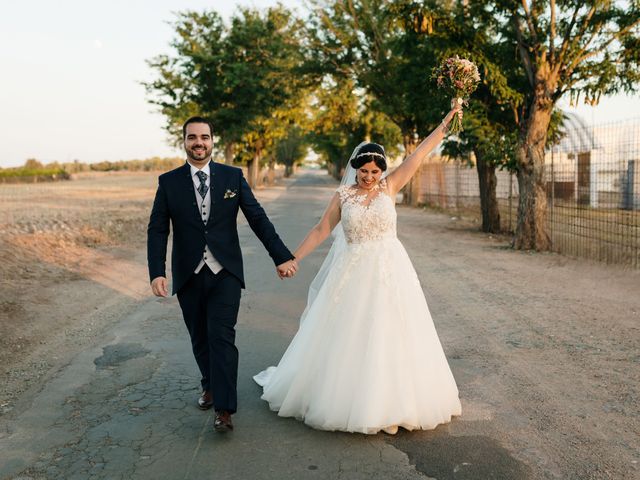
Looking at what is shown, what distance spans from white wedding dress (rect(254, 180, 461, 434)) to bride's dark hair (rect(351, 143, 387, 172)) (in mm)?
209

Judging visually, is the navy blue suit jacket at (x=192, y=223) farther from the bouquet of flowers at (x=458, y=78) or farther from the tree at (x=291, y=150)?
the tree at (x=291, y=150)

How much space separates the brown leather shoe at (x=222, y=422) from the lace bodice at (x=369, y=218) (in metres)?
1.61

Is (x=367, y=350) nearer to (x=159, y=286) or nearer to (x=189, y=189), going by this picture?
(x=159, y=286)

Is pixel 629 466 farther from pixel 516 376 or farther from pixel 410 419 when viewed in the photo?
pixel 516 376

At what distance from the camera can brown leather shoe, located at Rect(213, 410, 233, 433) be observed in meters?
4.35

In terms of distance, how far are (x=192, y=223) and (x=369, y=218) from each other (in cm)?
133

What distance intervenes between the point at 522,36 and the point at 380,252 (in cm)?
1160

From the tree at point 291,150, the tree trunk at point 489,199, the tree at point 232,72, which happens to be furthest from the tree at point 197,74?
the tree at point 291,150

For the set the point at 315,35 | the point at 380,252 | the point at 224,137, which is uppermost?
the point at 315,35

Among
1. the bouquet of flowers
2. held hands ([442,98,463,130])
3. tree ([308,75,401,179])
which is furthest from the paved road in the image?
tree ([308,75,401,179])

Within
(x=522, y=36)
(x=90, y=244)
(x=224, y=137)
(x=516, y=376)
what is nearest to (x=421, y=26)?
(x=522, y=36)

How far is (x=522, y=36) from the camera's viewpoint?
14.6 m

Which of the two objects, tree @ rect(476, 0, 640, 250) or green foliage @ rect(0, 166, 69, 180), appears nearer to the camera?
tree @ rect(476, 0, 640, 250)

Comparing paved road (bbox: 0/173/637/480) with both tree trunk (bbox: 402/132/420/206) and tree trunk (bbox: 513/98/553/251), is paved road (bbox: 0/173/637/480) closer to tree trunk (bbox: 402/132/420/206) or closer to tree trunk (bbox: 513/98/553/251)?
tree trunk (bbox: 513/98/553/251)
